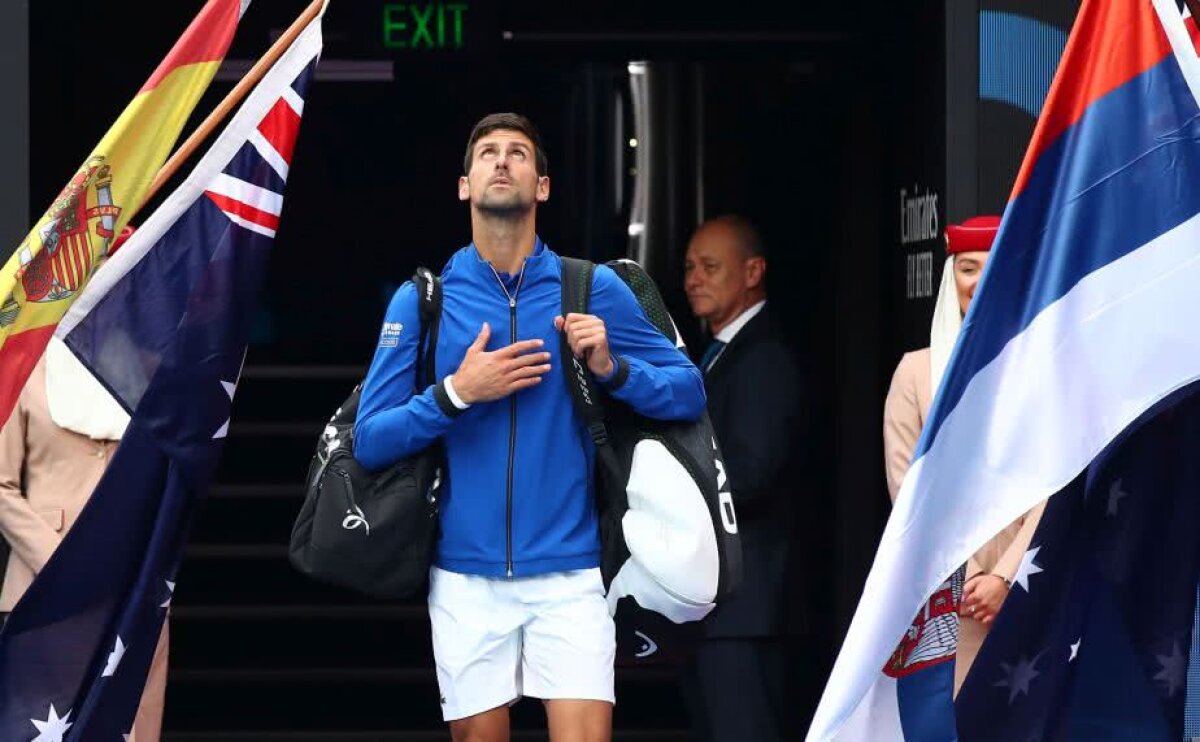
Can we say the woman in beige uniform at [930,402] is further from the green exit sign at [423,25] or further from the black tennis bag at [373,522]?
the green exit sign at [423,25]

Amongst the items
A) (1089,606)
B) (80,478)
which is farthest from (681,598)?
(80,478)

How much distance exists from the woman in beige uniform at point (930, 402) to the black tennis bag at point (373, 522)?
1.48m

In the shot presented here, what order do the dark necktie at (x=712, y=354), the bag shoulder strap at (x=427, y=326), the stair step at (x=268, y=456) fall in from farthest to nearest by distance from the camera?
the stair step at (x=268, y=456), the dark necktie at (x=712, y=354), the bag shoulder strap at (x=427, y=326)

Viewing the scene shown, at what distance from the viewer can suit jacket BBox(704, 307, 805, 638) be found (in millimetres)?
7574

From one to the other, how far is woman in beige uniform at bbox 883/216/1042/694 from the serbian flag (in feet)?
4.04

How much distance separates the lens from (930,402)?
6.73 metres

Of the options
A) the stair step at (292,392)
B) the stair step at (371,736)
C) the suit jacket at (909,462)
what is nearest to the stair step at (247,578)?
the stair step at (292,392)

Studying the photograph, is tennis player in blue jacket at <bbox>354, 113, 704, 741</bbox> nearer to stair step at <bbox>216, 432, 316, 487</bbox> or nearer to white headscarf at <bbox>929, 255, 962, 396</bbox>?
white headscarf at <bbox>929, 255, 962, 396</bbox>

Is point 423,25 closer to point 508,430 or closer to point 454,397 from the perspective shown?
point 508,430

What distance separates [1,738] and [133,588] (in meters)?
0.45

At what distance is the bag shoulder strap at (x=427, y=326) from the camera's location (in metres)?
5.98

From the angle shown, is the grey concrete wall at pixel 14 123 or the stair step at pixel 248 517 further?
the stair step at pixel 248 517

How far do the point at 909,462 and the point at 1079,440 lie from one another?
68.2 inches

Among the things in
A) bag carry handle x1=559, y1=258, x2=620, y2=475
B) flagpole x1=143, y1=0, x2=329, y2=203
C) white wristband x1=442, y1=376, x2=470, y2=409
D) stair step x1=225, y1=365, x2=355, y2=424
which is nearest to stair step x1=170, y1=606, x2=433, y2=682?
stair step x1=225, y1=365, x2=355, y2=424
